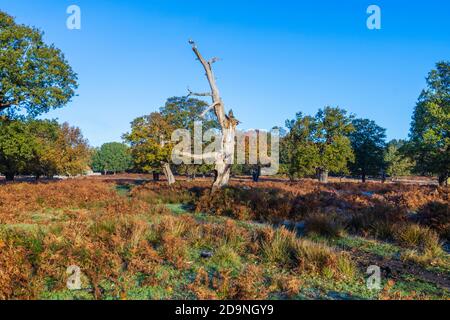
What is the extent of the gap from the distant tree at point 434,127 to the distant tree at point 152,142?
80.9 feet

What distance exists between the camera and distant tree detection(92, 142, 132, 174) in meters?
99.8

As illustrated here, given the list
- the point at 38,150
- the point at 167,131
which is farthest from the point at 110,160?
the point at 38,150

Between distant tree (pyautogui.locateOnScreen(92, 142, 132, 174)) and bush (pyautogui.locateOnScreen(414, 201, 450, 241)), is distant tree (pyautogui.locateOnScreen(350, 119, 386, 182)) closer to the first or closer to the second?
bush (pyautogui.locateOnScreen(414, 201, 450, 241))

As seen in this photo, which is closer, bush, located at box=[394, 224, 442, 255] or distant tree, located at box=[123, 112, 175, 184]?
bush, located at box=[394, 224, 442, 255]

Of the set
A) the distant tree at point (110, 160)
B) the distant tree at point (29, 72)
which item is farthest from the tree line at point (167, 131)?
the distant tree at point (110, 160)

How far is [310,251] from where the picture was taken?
5852 mm

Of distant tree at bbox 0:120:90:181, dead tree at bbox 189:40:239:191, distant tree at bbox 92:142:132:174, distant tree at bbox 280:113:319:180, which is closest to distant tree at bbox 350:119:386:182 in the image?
distant tree at bbox 280:113:319:180

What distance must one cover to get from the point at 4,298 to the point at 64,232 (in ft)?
9.12

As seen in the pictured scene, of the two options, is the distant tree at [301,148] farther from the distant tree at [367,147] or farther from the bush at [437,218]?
the bush at [437,218]

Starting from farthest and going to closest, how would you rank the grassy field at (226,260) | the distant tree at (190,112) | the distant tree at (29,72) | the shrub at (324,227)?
the distant tree at (190,112)
the distant tree at (29,72)
the shrub at (324,227)
the grassy field at (226,260)

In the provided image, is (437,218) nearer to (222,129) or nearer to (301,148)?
(222,129)

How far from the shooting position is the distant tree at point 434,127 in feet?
92.4

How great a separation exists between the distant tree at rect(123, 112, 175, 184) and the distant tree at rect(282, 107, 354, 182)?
1682cm
